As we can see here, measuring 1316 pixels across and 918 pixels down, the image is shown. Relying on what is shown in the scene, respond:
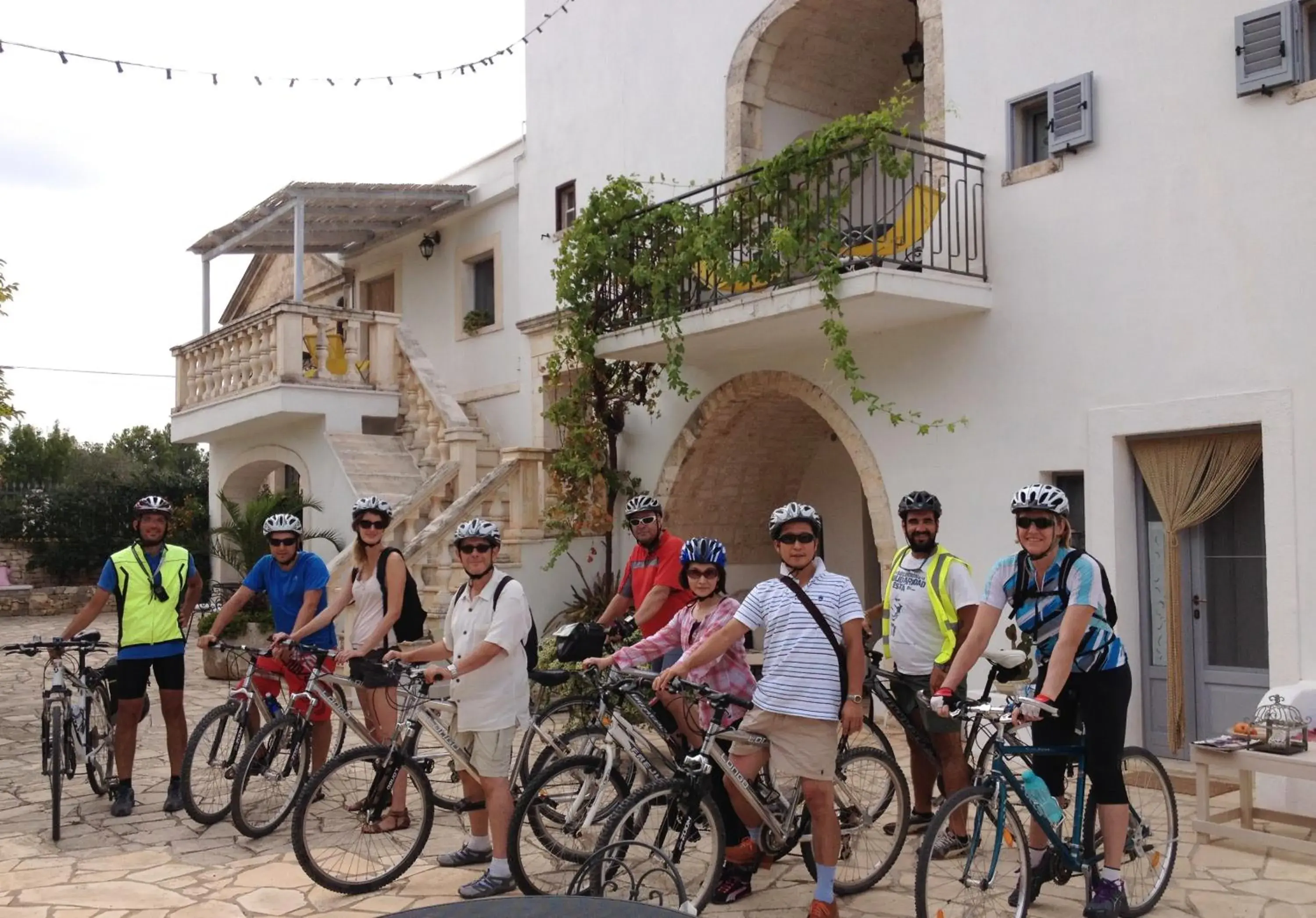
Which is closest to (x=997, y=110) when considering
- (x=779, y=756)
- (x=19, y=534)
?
(x=779, y=756)

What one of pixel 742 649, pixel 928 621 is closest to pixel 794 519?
pixel 742 649

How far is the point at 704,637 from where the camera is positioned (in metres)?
5.38

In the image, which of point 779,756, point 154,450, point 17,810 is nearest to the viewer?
point 779,756

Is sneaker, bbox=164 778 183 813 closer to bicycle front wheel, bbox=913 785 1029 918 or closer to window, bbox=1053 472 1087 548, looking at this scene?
bicycle front wheel, bbox=913 785 1029 918

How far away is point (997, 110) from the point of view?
956cm

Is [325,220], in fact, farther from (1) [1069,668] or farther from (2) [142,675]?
(1) [1069,668]

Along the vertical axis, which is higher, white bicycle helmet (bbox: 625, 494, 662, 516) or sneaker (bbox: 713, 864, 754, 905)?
white bicycle helmet (bbox: 625, 494, 662, 516)

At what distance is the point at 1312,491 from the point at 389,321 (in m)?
11.1

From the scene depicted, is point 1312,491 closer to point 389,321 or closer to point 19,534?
point 389,321

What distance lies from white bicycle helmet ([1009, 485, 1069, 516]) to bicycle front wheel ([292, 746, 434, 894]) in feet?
9.68

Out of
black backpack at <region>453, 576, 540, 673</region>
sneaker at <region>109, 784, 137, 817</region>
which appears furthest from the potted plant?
black backpack at <region>453, 576, 540, 673</region>

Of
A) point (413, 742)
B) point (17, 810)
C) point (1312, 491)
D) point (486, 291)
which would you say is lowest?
point (17, 810)

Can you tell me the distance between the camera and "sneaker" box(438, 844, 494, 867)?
5.95 m

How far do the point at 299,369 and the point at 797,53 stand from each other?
6883 mm
